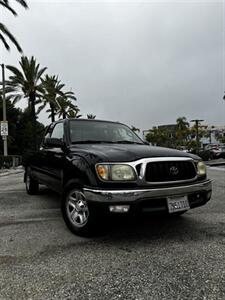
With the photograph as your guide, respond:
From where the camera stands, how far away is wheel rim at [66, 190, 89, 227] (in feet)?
11.9

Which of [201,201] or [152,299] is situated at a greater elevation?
[201,201]

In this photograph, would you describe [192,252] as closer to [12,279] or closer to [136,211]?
[136,211]

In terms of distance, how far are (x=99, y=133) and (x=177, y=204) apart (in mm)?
2005

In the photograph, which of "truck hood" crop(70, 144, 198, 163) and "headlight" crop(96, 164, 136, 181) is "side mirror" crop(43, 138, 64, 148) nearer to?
"truck hood" crop(70, 144, 198, 163)

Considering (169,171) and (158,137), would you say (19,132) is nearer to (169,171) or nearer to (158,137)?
(158,137)

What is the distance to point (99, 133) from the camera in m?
4.89

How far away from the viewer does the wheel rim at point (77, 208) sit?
3636mm

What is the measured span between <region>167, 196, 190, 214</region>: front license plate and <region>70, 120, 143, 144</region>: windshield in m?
1.60

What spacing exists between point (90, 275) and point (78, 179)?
1.29 metres

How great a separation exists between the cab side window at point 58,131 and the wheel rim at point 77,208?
1.22 m

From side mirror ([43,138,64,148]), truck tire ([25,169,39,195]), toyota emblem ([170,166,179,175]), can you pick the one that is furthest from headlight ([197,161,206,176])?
truck tire ([25,169,39,195])

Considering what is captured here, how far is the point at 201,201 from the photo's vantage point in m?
3.81

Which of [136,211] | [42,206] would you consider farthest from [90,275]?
[42,206]

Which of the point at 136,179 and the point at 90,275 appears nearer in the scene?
the point at 90,275
